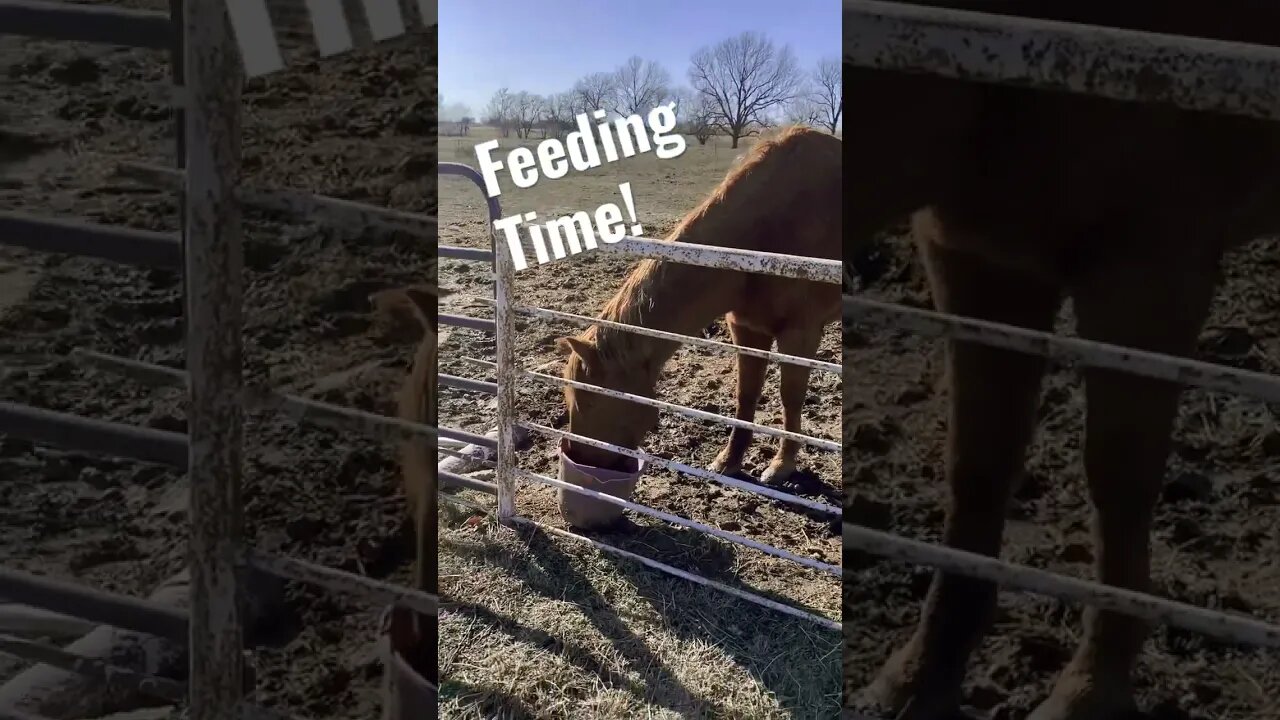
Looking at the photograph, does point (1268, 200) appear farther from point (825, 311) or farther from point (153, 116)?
point (825, 311)

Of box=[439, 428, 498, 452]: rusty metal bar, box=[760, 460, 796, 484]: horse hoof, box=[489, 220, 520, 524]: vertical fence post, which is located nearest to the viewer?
box=[489, 220, 520, 524]: vertical fence post

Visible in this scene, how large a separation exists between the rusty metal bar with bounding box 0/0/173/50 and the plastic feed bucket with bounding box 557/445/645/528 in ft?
8.67

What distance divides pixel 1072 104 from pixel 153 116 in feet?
3.24

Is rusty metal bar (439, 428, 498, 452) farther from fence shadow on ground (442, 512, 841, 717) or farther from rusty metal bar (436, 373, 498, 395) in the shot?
fence shadow on ground (442, 512, 841, 717)

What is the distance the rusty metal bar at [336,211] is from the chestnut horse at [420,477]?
0.08m

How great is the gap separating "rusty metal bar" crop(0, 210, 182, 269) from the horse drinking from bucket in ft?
8.54

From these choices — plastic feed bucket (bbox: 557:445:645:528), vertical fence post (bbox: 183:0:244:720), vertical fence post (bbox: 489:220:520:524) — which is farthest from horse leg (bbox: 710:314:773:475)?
vertical fence post (bbox: 183:0:244:720)

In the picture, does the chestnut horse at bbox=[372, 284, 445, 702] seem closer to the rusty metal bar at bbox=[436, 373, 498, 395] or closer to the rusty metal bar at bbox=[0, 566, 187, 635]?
the rusty metal bar at bbox=[0, 566, 187, 635]

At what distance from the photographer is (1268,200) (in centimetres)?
70

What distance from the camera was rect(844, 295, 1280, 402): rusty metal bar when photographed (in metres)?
0.67

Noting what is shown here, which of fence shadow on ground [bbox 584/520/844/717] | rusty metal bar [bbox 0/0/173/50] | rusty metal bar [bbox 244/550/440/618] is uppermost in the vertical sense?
rusty metal bar [bbox 0/0/173/50]

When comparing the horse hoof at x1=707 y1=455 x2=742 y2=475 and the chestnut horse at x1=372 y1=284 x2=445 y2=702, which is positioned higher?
the chestnut horse at x1=372 y1=284 x2=445 y2=702

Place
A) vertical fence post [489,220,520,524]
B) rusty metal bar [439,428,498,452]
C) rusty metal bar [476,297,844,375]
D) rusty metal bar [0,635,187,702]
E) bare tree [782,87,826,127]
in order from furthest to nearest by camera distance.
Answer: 1. bare tree [782,87,826,127]
2. rusty metal bar [439,428,498,452]
3. vertical fence post [489,220,520,524]
4. rusty metal bar [476,297,844,375]
5. rusty metal bar [0,635,187,702]

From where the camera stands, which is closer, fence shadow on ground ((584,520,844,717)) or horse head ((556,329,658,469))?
fence shadow on ground ((584,520,844,717))
